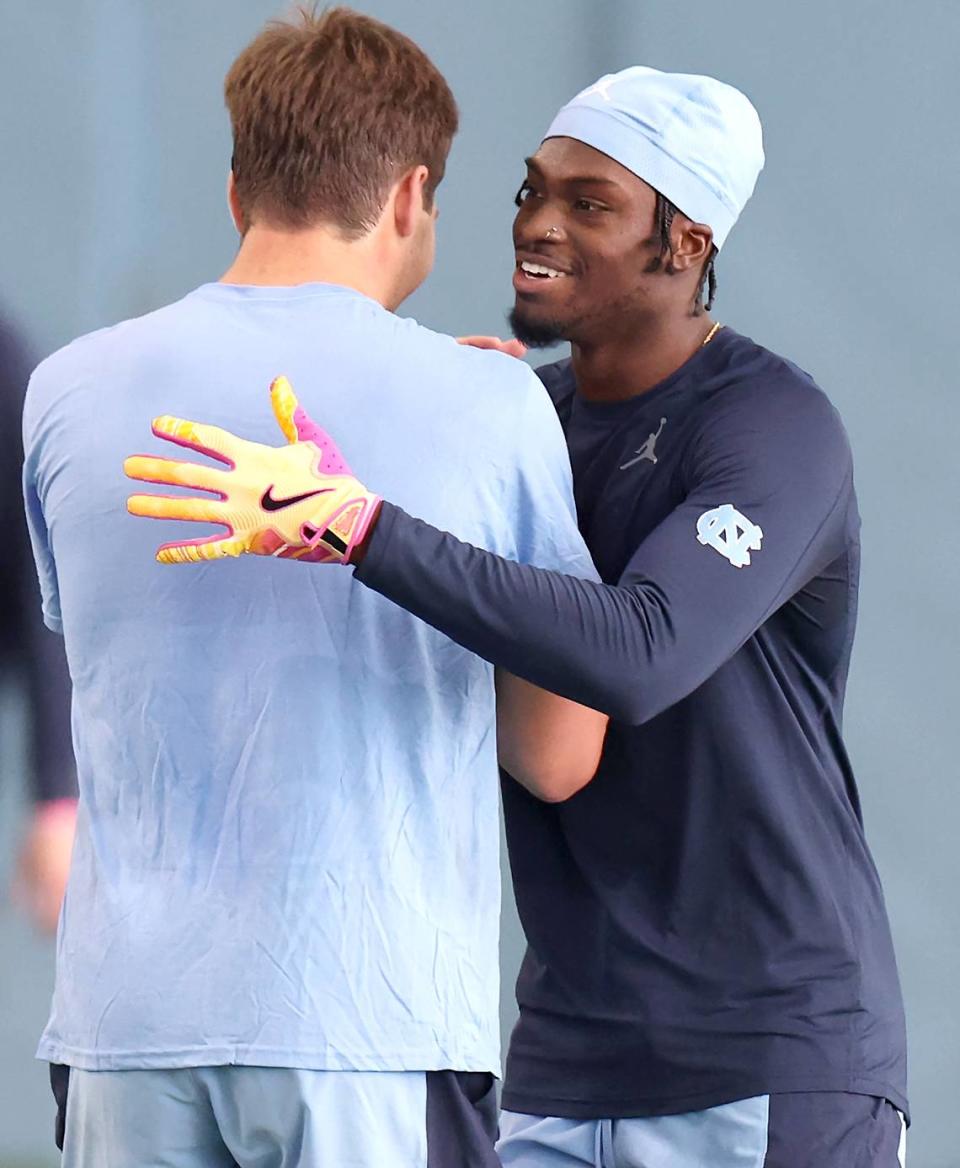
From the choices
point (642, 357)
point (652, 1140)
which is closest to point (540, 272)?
point (642, 357)

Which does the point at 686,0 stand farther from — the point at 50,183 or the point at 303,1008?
the point at 303,1008

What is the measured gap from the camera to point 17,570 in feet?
7.88

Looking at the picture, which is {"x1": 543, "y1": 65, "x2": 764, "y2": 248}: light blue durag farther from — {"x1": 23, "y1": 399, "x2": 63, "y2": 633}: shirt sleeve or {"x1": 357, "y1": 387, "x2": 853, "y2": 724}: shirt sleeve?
{"x1": 23, "y1": 399, "x2": 63, "y2": 633}: shirt sleeve

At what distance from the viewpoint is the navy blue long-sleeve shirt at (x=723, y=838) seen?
1.68m

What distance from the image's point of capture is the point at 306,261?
137cm


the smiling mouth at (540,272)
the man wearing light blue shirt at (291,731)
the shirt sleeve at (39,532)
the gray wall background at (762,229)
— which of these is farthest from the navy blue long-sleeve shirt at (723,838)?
the gray wall background at (762,229)

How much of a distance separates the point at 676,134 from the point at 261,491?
796 millimetres

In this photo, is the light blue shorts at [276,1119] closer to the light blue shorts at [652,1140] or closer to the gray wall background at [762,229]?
the light blue shorts at [652,1140]

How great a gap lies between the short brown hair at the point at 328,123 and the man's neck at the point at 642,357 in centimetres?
48

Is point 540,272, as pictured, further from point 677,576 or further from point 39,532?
point 39,532

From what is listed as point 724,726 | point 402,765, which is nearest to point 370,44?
point 402,765

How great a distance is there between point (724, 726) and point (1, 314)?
1.40 meters

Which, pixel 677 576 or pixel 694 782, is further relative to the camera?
pixel 694 782

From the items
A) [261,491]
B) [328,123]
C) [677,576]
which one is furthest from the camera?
[677,576]
